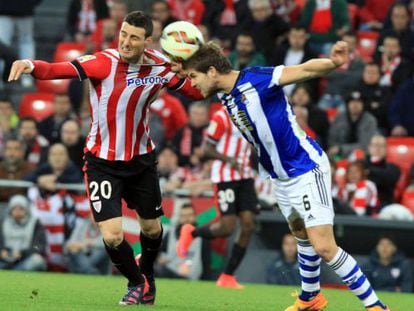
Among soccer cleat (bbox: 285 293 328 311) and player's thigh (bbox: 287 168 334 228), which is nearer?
player's thigh (bbox: 287 168 334 228)

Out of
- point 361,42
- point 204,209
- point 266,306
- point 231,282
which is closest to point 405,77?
point 361,42

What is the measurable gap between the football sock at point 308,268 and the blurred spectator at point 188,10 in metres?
11.0

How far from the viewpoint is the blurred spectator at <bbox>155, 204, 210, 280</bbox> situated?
52.2 feet

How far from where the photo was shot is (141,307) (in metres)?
10.2

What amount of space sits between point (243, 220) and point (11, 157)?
3917 millimetres

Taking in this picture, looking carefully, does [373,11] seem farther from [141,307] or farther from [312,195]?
[312,195]

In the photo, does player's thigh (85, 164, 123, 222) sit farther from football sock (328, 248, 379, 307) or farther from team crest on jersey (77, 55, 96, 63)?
football sock (328, 248, 379, 307)

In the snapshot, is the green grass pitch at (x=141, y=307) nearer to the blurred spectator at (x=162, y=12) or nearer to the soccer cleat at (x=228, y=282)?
the soccer cleat at (x=228, y=282)

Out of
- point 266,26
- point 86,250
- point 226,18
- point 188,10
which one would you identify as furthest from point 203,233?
point 188,10

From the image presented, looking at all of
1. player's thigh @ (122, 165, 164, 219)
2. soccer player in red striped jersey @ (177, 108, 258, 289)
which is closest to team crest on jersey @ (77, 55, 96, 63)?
player's thigh @ (122, 165, 164, 219)

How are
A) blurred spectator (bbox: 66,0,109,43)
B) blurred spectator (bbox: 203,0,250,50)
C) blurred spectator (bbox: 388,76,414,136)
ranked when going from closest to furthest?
1. blurred spectator (bbox: 388,76,414,136)
2. blurred spectator (bbox: 203,0,250,50)
3. blurred spectator (bbox: 66,0,109,43)

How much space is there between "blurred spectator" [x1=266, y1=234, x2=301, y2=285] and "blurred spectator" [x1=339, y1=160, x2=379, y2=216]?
43.3 inches

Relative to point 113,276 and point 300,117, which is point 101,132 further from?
point 300,117

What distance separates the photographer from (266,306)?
37.1 feet
